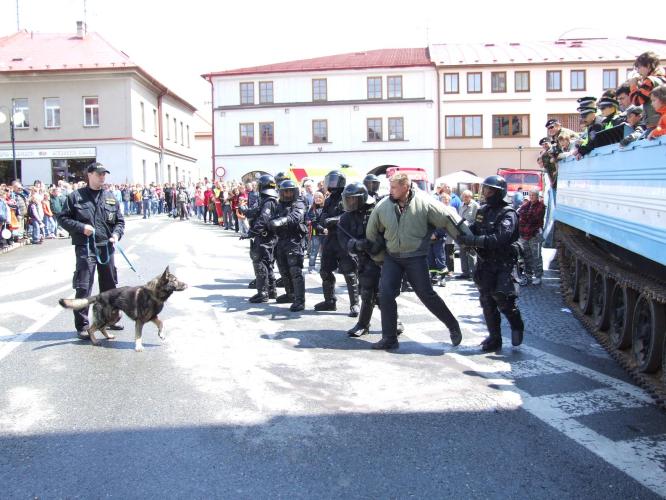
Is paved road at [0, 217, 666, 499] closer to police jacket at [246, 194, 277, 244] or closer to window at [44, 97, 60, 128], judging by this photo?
police jacket at [246, 194, 277, 244]

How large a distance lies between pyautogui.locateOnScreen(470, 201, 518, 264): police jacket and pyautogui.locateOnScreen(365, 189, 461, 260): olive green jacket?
0.31 m

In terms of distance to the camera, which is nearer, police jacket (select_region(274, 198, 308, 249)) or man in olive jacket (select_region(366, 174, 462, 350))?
man in olive jacket (select_region(366, 174, 462, 350))

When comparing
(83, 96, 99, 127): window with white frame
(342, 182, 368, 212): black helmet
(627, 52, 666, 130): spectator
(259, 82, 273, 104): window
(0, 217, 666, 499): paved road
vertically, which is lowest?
(0, 217, 666, 499): paved road

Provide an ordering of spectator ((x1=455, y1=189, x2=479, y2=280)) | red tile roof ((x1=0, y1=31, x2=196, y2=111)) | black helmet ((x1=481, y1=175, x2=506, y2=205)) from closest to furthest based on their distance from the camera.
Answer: black helmet ((x1=481, y1=175, x2=506, y2=205)), spectator ((x1=455, y1=189, x2=479, y2=280)), red tile roof ((x1=0, y1=31, x2=196, y2=111))

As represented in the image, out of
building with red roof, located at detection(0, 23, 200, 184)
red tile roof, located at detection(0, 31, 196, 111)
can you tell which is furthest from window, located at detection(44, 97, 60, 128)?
red tile roof, located at detection(0, 31, 196, 111)

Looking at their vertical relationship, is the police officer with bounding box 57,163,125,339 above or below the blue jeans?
above

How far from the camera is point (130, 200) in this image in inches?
1444

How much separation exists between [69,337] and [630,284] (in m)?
6.20

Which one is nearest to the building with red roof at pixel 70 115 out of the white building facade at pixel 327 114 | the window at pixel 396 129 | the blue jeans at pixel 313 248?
the white building facade at pixel 327 114

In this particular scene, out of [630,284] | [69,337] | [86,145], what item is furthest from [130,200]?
[630,284]

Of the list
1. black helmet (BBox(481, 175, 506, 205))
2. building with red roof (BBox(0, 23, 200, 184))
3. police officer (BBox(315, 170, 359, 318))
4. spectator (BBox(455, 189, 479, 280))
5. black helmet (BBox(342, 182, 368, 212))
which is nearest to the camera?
black helmet (BBox(481, 175, 506, 205))

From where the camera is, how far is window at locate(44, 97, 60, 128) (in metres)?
41.2

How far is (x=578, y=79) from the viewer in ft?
149

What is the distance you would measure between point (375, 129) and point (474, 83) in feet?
24.0
